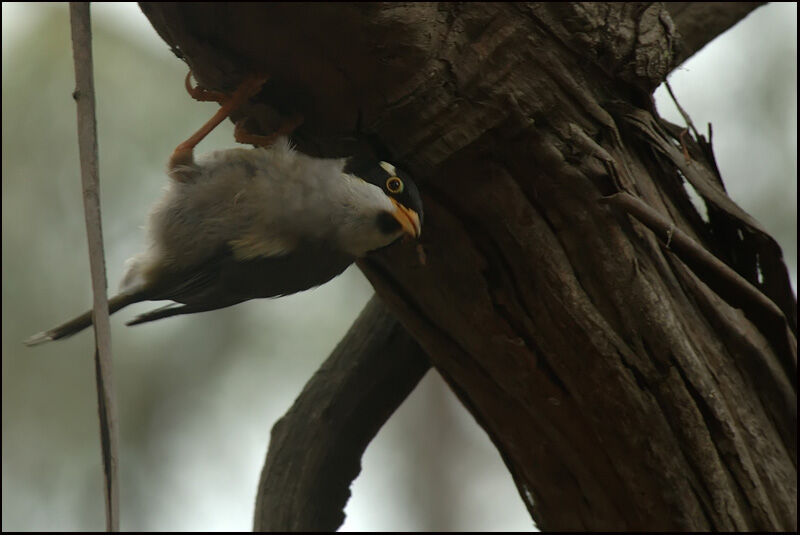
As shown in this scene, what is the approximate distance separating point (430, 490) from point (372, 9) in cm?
644

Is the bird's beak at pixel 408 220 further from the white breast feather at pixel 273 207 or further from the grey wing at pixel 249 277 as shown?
the grey wing at pixel 249 277

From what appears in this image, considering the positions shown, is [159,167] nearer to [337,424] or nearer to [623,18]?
[337,424]

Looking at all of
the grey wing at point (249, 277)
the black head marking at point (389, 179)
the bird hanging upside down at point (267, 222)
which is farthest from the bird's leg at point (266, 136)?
the grey wing at point (249, 277)

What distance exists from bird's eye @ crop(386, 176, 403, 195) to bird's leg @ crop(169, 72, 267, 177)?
489mm

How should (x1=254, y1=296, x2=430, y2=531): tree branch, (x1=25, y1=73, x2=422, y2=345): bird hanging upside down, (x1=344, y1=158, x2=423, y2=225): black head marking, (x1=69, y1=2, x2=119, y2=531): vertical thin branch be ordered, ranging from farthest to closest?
(x1=254, y1=296, x2=430, y2=531): tree branch < (x1=25, y1=73, x2=422, y2=345): bird hanging upside down < (x1=344, y1=158, x2=423, y2=225): black head marking < (x1=69, y1=2, x2=119, y2=531): vertical thin branch

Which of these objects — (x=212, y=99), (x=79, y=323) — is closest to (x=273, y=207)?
(x=212, y=99)

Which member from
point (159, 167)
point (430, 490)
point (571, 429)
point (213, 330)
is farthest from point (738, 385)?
point (430, 490)

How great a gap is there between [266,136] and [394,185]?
0.46m

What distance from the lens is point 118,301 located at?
3.07 meters

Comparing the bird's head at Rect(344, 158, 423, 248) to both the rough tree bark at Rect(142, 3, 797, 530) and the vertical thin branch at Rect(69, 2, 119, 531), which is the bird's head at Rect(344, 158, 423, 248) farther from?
the vertical thin branch at Rect(69, 2, 119, 531)

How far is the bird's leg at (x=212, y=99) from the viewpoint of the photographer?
7.95 ft

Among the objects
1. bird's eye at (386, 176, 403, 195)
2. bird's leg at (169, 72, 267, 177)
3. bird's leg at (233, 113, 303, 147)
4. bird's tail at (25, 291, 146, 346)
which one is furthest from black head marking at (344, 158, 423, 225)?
bird's tail at (25, 291, 146, 346)

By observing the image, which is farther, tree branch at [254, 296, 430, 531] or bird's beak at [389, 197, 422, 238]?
tree branch at [254, 296, 430, 531]

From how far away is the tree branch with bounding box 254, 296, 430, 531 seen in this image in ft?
11.2
